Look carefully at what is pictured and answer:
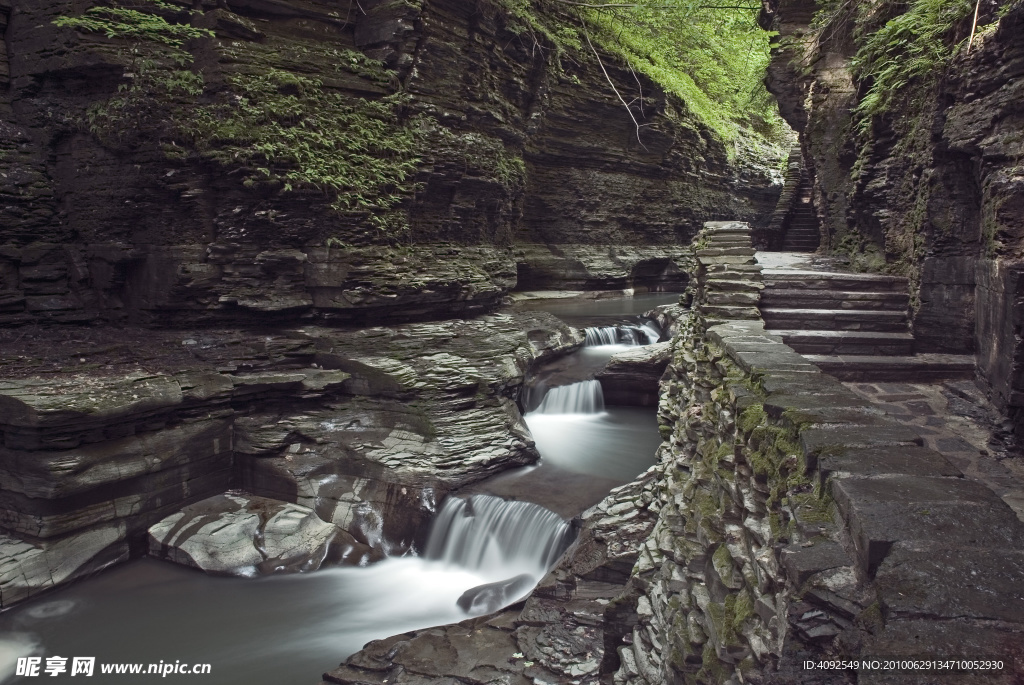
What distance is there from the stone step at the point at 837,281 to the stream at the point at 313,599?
10.9 ft

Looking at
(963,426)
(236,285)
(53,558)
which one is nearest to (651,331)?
(236,285)

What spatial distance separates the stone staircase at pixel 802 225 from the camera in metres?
19.4

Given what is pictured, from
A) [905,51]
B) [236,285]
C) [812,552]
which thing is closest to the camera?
[812,552]

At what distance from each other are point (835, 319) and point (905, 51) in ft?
11.3

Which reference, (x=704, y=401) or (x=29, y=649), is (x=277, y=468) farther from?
(x=704, y=401)

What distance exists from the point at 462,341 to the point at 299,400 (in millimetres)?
2857

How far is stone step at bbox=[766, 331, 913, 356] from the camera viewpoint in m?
6.57

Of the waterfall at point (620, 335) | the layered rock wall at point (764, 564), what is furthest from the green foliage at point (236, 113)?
the waterfall at point (620, 335)

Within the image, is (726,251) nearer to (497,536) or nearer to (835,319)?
(835,319)

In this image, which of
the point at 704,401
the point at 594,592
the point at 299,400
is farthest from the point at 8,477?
the point at 704,401

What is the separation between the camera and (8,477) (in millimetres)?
7395

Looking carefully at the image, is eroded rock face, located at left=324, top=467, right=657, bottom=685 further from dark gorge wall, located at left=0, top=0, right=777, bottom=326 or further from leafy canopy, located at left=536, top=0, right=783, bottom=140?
leafy canopy, located at left=536, top=0, right=783, bottom=140

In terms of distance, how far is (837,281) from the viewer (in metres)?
7.76

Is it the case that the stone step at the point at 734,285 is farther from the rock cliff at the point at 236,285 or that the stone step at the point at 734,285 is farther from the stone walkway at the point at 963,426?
the rock cliff at the point at 236,285
